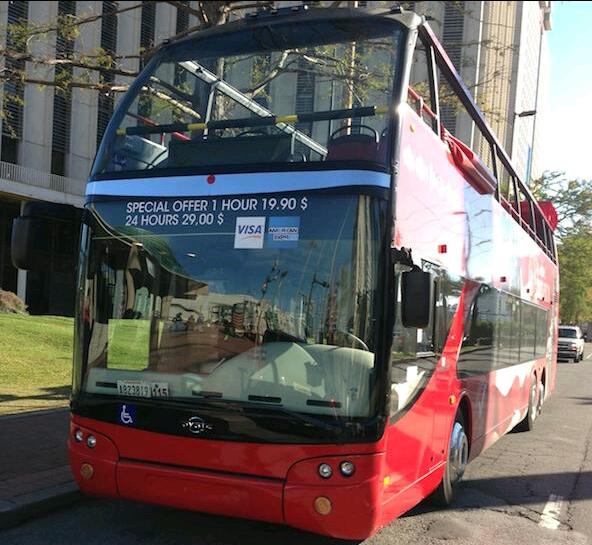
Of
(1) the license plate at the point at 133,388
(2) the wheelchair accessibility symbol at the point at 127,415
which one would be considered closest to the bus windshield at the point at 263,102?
(1) the license plate at the point at 133,388

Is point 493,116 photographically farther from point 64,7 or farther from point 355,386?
point 64,7

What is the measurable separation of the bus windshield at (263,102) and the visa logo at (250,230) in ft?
1.44

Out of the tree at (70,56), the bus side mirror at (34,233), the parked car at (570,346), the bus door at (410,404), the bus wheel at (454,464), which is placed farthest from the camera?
the parked car at (570,346)

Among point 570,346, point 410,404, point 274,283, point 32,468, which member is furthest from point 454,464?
point 570,346

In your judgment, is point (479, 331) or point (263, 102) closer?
point (263, 102)

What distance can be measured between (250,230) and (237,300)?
478mm

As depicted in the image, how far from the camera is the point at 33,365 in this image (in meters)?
11.5

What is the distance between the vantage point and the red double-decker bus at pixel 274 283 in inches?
154

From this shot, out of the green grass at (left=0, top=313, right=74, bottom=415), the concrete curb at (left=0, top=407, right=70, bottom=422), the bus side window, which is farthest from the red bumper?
the green grass at (left=0, top=313, right=74, bottom=415)

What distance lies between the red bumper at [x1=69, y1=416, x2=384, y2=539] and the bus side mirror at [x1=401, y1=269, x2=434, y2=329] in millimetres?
873

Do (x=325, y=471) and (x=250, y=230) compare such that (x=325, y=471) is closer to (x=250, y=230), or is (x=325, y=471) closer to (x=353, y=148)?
(x=250, y=230)

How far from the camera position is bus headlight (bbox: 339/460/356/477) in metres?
3.80

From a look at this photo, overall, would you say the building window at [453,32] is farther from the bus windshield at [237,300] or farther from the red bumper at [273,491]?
the red bumper at [273,491]

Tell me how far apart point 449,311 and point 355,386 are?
5.87ft
